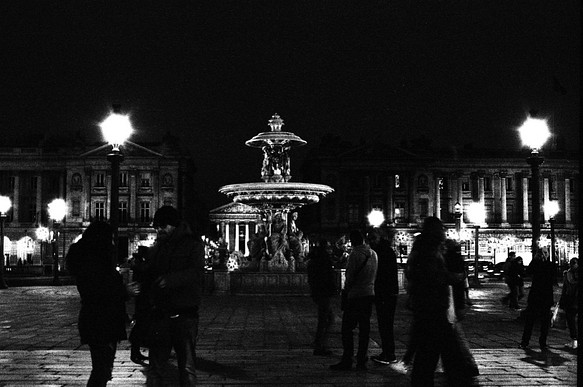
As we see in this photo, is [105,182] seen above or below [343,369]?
above

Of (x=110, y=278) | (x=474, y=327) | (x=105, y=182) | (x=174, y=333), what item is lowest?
(x=474, y=327)

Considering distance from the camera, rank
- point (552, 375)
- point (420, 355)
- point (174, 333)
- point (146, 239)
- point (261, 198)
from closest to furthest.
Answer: point (174, 333), point (420, 355), point (552, 375), point (261, 198), point (146, 239)

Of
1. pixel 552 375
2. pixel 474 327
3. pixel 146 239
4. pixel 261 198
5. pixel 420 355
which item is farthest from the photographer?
pixel 146 239

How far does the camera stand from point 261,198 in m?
27.6

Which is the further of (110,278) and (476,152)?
(476,152)

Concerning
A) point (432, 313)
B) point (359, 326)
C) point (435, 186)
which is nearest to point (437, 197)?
point (435, 186)

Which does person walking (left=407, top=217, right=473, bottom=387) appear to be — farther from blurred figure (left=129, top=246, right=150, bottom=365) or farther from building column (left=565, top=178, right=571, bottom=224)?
building column (left=565, top=178, right=571, bottom=224)

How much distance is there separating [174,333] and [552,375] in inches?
205

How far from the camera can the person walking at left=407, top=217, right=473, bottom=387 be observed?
7316 mm

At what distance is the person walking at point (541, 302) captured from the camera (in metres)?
12.2

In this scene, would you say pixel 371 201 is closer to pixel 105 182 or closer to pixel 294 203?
pixel 105 182

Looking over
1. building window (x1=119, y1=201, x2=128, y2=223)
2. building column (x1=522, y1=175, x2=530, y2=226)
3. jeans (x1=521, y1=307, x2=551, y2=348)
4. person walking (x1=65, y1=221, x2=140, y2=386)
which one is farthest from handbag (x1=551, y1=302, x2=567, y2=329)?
building column (x1=522, y1=175, x2=530, y2=226)

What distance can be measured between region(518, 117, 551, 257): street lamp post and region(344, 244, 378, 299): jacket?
323 inches

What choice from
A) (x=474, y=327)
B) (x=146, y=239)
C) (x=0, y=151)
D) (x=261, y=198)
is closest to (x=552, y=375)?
(x=474, y=327)
